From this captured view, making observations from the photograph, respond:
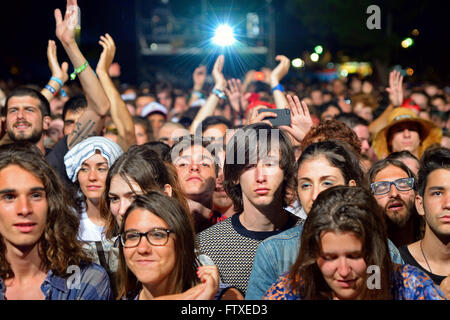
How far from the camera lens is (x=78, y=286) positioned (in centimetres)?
305

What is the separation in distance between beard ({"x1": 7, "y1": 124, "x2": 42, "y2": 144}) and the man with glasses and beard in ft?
9.37

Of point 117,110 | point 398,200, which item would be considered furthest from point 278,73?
point 398,200

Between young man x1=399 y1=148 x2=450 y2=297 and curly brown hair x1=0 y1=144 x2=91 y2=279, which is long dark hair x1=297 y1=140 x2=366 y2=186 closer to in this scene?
young man x1=399 y1=148 x2=450 y2=297

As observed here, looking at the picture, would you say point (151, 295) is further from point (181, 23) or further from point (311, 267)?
point (181, 23)

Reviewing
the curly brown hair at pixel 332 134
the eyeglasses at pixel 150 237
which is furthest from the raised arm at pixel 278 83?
the eyeglasses at pixel 150 237

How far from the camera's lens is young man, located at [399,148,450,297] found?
3.67 meters

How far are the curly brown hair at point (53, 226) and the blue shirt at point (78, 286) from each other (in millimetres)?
36

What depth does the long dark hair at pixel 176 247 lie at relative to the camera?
3068 mm

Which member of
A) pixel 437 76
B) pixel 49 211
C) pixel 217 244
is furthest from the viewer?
pixel 437 76

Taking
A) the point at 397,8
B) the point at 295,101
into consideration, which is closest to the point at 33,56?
the point at 397,8

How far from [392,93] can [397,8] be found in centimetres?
2203

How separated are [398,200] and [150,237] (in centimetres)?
201

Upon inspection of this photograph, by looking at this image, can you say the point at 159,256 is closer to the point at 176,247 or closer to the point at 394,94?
the point at 176,247

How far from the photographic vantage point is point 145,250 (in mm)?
2986
